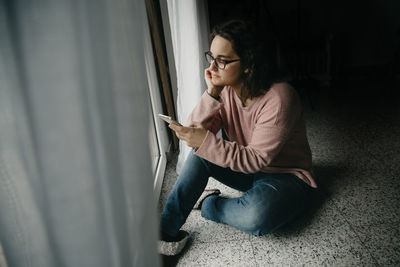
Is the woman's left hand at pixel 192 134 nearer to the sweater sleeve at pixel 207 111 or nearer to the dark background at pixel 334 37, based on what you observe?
the sweater sleeve at pixel 207 111

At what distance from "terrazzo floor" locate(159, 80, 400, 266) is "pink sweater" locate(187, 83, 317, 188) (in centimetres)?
24

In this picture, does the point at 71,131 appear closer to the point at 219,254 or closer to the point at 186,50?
the point at 219,254

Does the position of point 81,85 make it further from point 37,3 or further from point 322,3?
point 322,3

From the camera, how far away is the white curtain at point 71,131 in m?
0.35

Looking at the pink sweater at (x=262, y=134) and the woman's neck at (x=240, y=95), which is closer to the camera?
the pink sweater at (x=262, y=134)

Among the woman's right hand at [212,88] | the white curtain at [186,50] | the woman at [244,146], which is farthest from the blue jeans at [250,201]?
the white curtain at [186,50]

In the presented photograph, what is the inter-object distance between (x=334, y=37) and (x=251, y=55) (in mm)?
3352

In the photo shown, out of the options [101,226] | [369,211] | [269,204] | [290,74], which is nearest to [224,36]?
[269,204]

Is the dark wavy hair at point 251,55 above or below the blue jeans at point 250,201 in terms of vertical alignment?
above

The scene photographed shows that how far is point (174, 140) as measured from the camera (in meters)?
2.03

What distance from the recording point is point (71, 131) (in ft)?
1.27

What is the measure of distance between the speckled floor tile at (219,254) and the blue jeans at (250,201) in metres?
0.08

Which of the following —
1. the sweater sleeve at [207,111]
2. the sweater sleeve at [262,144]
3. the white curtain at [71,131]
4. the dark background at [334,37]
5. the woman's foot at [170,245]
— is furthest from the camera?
the dark background at [334,37]

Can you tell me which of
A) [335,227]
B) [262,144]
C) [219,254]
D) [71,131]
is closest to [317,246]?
[335,227]
